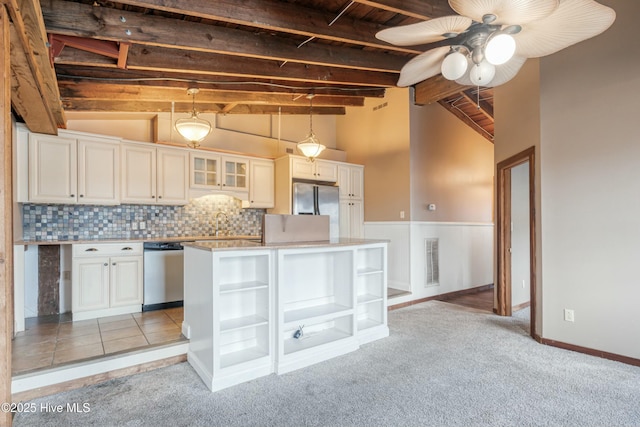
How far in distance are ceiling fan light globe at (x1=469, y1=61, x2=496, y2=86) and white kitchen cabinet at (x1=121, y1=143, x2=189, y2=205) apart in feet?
12.7

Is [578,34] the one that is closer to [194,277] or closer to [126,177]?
[194,277]

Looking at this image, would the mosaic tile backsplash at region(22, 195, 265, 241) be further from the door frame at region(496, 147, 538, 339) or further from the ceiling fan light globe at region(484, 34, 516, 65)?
the door frame at region(496, 147, 538, 339)

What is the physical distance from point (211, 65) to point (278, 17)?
102 cm

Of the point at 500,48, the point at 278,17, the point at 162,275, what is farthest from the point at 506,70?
the point at 162,275

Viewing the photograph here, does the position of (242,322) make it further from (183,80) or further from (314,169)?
(314,169)

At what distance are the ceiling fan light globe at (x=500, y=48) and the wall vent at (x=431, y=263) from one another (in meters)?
3.85

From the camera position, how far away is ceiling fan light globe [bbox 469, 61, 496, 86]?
2182mm

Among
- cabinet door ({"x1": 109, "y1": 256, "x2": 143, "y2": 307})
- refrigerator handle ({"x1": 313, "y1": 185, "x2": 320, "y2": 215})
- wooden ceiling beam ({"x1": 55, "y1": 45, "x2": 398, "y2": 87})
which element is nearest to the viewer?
wooden ceiling beam ({"x1": 55, "y1": 45, "x2": 398, "y2": 87})

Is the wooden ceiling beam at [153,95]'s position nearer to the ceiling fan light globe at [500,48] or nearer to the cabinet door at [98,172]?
the cabinet door at [98,172]

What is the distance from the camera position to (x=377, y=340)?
11.7 ft

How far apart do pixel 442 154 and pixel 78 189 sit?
5.37m

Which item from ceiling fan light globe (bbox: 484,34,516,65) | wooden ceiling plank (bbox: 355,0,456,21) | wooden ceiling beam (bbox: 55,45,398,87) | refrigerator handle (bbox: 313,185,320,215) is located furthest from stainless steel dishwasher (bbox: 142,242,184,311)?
ceiling fan light globe (bbox: 484,34,516,65)

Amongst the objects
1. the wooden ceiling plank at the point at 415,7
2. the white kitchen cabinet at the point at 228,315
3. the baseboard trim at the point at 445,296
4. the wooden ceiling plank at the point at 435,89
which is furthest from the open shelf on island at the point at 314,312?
the wooden ceiling plank at the point at 435,89

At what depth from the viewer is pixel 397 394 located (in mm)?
2428
